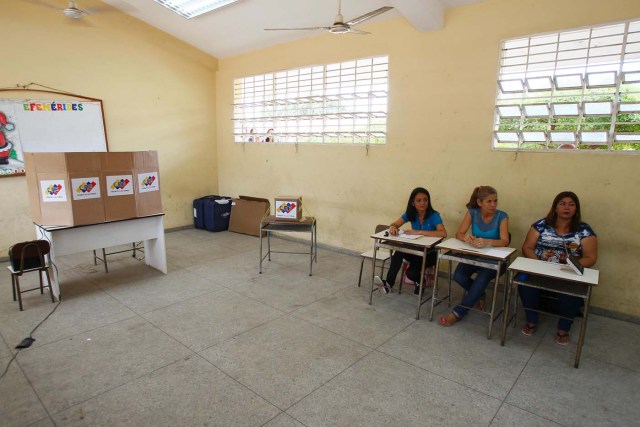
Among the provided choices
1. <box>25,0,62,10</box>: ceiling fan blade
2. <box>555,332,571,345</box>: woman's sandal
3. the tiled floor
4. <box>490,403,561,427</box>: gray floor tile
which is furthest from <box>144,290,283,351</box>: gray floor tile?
<box>25,0,62,10</box>: ceiling fan blade

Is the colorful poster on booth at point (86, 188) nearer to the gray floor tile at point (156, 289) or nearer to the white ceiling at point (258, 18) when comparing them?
the gray floor tile at point (156, 289)

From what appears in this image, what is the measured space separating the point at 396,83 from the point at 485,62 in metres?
0.99

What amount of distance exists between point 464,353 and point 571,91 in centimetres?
248

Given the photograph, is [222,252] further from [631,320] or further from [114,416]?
[631,320]

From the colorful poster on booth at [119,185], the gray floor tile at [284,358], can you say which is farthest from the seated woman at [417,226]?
the colorful poster on booth at [119,185]

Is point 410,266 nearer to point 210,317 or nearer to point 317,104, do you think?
point 210,317

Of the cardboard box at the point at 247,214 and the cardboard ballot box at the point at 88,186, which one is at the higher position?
the cardboard ballot box at the point at 88,186

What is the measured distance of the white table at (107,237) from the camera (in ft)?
11.0

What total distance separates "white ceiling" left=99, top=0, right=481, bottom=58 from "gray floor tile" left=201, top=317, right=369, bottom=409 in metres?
3.15

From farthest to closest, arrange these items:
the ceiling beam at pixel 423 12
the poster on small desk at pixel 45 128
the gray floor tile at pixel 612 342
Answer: the poster on small desk at pixel 45 128
the ceiling beam at pixel 423 12
the gray floor tile at pixel 612 342

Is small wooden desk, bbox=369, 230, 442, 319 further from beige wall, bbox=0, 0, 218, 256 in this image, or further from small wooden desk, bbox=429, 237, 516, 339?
beige wall, bbox=0, 0, 218, 256

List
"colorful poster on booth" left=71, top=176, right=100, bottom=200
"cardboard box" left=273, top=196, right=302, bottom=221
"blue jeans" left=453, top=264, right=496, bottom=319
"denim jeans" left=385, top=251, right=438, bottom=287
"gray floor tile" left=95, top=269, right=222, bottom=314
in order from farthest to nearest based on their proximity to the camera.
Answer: "cardboard box" left=273, top=196, right=302, bottom=221 → "denim jeans" left=385, top=251, right=438, bottom=287 → "gray floor tile" left=95, top=269, right=222, bottom=314 → "colorful poster on booth" left=71, top=176, right=100, bottom=200 → "blue jeans" left=453, top=264, right=496, bottom=319

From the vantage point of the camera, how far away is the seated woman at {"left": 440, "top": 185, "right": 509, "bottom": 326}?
3000mm

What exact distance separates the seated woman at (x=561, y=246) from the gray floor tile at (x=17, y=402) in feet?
10.9
